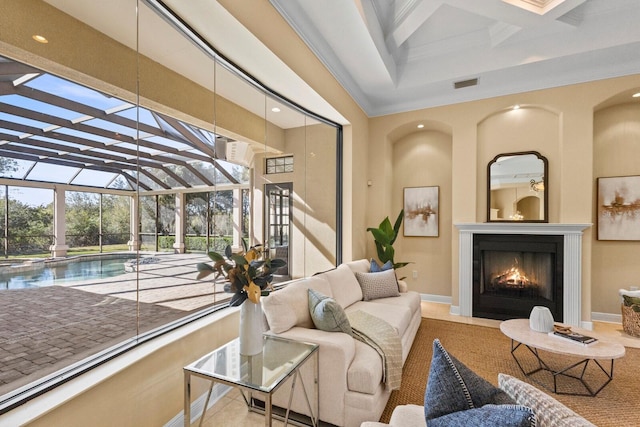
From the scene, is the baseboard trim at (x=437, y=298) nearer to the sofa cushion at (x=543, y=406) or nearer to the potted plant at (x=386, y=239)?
the potted plant at (x=386, y=239)

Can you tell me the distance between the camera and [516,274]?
4.05m

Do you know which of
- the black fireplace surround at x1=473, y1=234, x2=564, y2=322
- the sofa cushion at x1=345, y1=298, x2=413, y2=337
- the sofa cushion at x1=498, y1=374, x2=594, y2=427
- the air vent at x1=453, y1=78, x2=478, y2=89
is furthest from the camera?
the air vent at x1=453, y1=78, x2=478, y2=89

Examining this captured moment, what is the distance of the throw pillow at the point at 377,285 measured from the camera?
11.0ft

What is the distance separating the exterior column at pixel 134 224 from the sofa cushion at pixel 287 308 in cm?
93

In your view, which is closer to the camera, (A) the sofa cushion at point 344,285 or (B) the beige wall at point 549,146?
(A) the sofa cushion at point 344,285

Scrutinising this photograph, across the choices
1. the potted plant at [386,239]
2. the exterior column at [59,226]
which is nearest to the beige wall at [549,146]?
the potted plant at [386,239]

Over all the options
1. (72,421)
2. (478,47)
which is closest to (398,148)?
(478,47)

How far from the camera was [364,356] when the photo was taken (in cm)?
198

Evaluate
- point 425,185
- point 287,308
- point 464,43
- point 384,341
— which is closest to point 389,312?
point 384,341

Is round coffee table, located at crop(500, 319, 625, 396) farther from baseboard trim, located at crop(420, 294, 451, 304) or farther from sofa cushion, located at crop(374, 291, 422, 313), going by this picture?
baseboard trim, located at crop(420, 294, 451, 304)

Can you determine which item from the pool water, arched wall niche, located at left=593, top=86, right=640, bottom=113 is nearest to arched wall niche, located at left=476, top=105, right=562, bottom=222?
arched wall niche, located at left=593, top=86, right=640, bottom=113

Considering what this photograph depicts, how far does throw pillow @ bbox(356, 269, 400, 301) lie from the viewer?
11.0 ft

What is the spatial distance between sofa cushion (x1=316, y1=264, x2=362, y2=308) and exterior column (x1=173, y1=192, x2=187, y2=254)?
1355 mm

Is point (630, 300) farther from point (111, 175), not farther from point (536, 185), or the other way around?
point (111, 175)
